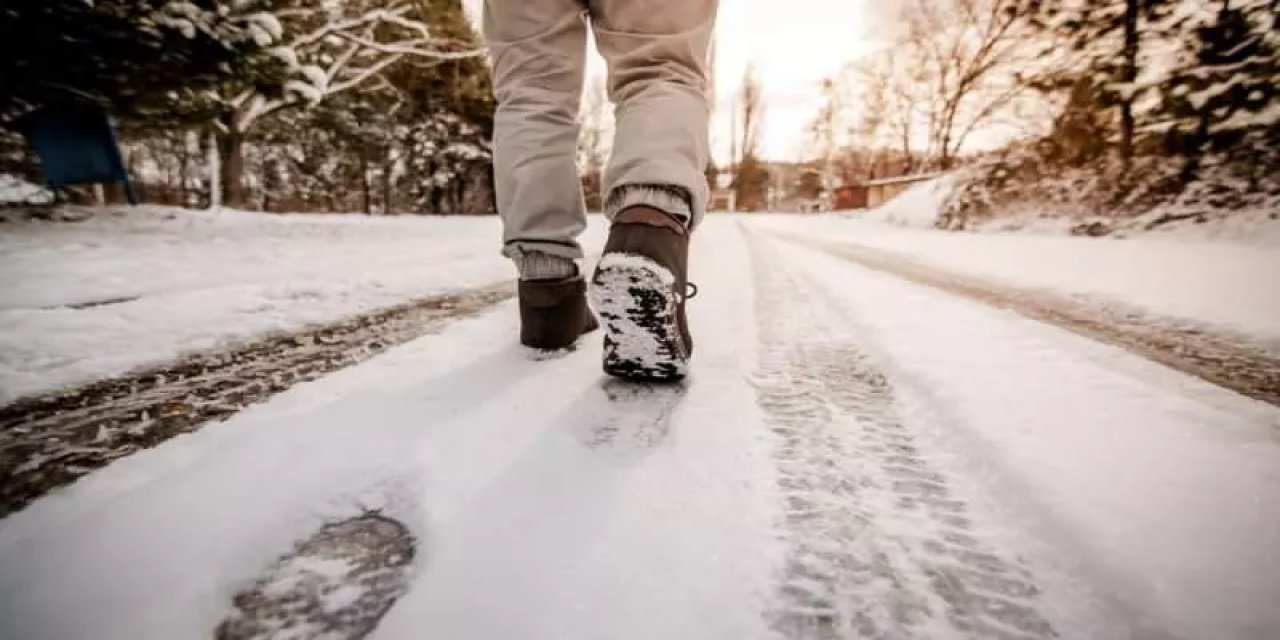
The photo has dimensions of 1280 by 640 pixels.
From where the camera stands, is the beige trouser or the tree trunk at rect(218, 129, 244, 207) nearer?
the beige trouser

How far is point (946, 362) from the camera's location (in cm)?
89

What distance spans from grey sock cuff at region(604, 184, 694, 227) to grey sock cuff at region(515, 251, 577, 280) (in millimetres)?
160

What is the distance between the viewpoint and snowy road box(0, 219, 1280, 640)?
0.35m

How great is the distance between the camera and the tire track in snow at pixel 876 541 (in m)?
0.36

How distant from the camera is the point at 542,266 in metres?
0.98

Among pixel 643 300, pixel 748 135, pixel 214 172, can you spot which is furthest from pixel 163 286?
pixel 748 135

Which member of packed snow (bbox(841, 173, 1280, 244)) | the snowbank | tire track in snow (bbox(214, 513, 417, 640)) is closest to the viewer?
tire track in snow (bbox(214, 513, 417, 640))

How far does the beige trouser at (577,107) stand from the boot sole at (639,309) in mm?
146

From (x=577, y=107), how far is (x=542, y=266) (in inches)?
12.6

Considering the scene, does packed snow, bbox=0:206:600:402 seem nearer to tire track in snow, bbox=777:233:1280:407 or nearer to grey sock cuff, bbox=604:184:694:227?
grey sock cuff, bbox=604:184:694:227

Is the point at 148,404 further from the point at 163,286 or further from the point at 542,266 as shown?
the point at 163,286

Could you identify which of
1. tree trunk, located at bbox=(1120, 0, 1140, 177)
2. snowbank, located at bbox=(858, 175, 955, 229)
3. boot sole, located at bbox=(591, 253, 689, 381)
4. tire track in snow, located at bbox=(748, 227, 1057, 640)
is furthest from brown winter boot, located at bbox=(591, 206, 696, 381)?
snowbank, located at bbox=(858, 175, 955, 229)

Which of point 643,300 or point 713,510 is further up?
point 643,300

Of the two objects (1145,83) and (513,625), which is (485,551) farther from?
(1145,83)
